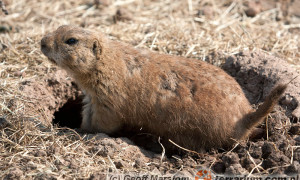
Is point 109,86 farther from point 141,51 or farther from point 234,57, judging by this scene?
point 234,57

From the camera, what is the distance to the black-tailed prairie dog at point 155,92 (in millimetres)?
5656

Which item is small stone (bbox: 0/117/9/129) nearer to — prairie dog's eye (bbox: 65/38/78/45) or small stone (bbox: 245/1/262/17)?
prairie dog's eye (bbox: 65/38/78/45)

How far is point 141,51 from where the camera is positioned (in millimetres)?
6277

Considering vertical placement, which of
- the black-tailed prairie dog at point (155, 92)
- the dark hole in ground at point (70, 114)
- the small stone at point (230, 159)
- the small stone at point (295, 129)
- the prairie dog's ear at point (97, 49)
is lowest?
the dark hole in ground at point (70, 114)

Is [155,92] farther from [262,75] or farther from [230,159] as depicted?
[262,75]

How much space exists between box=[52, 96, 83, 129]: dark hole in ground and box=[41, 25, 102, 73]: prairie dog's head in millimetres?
1895

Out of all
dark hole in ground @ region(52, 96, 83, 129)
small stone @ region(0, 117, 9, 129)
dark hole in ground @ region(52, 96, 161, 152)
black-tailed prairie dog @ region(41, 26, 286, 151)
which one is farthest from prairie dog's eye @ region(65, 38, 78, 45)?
dark hole in ground @ region(52, 96, 83, 129)

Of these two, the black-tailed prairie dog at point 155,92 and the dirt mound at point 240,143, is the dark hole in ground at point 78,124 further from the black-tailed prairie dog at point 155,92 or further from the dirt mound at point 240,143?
the black-tailed prairie dog at point 155,92

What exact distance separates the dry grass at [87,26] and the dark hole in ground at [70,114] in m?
0.89

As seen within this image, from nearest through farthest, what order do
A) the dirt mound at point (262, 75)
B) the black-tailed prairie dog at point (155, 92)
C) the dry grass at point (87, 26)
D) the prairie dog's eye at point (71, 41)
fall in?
the dry grass at point (87, 26)
the black-tailed prairie dog at point (155, 92)
the prairie dog's eye at point (71, 41)
the dirt mound at point (262, 75)

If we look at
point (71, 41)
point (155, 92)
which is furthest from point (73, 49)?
point (155, 92)

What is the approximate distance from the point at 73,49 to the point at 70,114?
8.56 feet

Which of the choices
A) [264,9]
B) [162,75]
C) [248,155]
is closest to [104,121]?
[162,75]

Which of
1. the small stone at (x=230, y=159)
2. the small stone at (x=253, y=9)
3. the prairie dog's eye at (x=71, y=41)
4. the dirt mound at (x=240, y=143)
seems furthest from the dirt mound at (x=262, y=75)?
the small stone at (x=253, y=9)
